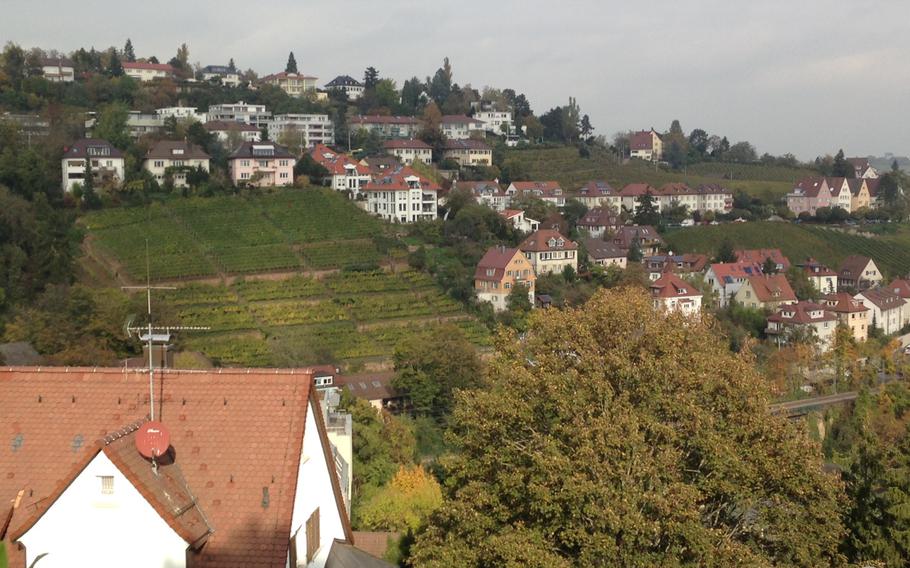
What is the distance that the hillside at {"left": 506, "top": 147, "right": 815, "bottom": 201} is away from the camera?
87.9m

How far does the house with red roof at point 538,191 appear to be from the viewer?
7401cm

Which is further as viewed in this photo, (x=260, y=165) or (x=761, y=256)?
(x=761, y=256)

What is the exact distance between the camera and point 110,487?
27.2 feet

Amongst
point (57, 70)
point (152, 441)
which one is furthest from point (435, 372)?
point (57, 70)

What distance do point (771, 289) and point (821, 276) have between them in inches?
358

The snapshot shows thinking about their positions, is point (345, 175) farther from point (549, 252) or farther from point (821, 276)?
point (821, 276)

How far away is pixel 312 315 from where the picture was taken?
155 feet

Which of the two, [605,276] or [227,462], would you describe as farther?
[605,276]

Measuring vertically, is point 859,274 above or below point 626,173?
below

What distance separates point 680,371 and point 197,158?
53.5 metres

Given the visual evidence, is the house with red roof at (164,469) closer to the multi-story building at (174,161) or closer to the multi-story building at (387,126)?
the multi-story building at (174,161)

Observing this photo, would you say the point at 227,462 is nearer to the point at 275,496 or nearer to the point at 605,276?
the point at 275,496

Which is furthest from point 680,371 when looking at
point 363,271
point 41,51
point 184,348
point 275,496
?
point 41,51

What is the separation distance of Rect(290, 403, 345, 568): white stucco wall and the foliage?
10534 millimetres
